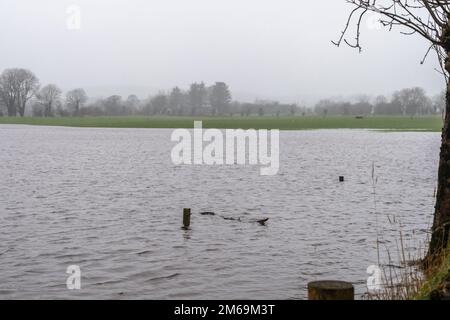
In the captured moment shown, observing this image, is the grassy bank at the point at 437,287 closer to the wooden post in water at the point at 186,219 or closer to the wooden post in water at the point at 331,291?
the wooden post in water at the point at 331,291

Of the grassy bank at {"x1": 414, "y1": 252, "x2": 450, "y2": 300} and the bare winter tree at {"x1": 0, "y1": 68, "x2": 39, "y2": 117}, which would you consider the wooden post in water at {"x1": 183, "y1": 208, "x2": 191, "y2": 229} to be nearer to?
the grassy bank at {"x1": 414, "y1": 252, "x2": 450, "y2": 300}

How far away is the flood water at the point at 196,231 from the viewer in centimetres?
1229

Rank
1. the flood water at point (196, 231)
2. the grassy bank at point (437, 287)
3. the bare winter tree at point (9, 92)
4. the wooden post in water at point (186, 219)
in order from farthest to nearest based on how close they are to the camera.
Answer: the bare winter tree at point (9, 92) < the wooden post in water at point (186, 219) < the flood water at point (196, 231) < the grassy bank at point (437, 287)

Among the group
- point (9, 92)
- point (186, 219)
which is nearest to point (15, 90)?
point (9, 92)

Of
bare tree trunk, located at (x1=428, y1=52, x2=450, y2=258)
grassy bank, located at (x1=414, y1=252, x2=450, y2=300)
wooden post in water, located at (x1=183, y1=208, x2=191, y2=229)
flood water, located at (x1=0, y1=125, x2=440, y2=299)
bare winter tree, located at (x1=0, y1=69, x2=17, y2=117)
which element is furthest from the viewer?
bare winter tree, located at (x1=0, y1=69, x2=17, y2=117)

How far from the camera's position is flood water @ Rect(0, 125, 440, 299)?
40.3ft

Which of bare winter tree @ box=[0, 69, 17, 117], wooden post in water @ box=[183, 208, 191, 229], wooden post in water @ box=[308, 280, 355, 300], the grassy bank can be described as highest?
bare winter tree @ box=[0, 69, 17, 117]

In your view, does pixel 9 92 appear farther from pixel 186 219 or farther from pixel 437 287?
pixel 437 287

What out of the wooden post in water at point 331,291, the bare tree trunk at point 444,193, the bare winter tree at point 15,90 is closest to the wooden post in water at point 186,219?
the bare tree trunk at point 444,193

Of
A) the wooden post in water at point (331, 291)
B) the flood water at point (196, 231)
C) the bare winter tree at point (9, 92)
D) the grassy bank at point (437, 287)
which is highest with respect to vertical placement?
the bare winter tree at point (9, 92)

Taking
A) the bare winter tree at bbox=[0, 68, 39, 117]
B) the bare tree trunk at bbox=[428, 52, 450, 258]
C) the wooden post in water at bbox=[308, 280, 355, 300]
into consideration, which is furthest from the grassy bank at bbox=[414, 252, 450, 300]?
the bare winter tree at bbox=[0, 68, 39, 117]

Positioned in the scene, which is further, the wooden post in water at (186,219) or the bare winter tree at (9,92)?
the bare winter tree at (9,92)
